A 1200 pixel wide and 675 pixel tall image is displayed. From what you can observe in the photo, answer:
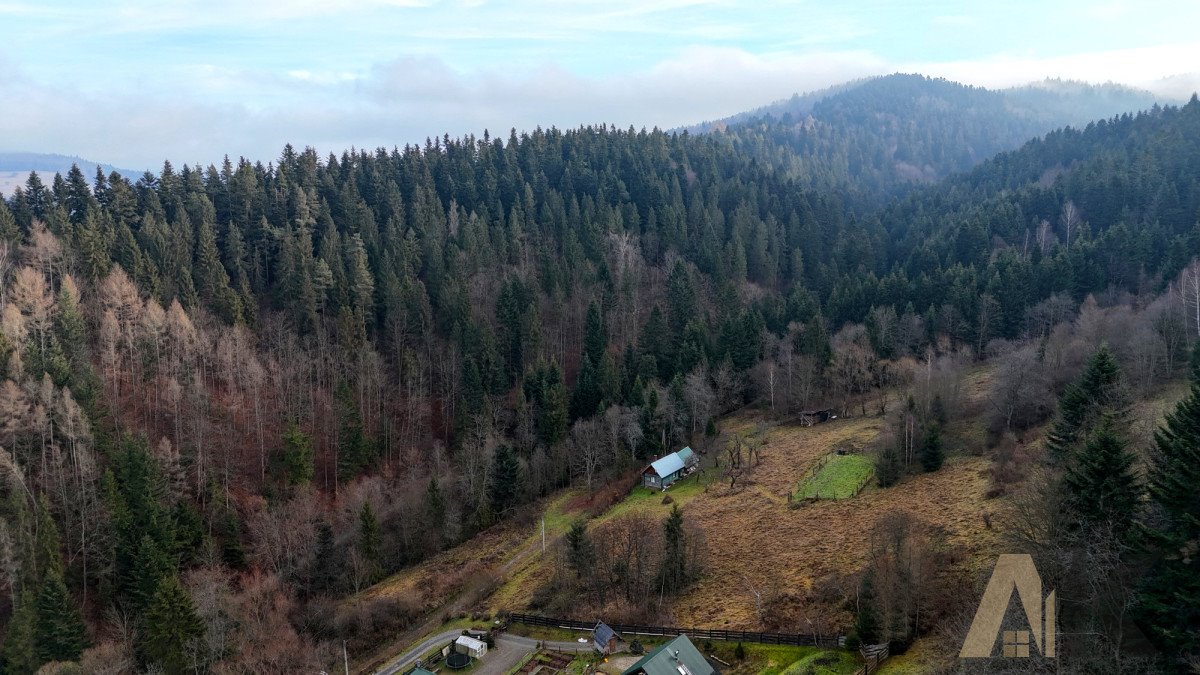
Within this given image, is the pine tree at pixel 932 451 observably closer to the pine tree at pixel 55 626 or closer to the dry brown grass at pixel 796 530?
the dry brown grass at pixel 796 530

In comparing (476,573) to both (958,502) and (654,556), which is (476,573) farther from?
(958,502)

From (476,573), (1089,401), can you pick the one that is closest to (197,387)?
(476,573)

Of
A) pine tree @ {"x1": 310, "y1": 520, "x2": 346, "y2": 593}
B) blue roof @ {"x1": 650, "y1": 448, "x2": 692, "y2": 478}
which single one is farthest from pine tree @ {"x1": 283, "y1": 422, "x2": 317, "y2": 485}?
blue roof @ {"x1": 650, "y1": 448, "x2": 692, "y2": 478}

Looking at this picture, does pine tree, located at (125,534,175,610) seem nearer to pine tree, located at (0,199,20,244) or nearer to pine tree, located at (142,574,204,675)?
pine tree, located at (142,574,204,675)

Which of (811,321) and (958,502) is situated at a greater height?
(811,321)

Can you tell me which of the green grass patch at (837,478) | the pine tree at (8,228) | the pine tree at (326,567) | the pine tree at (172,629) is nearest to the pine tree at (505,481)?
the pine tree at (326,567)
